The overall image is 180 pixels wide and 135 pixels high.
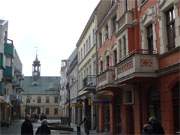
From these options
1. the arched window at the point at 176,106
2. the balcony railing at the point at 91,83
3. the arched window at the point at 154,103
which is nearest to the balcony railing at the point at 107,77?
the arched window at the point at 154,103

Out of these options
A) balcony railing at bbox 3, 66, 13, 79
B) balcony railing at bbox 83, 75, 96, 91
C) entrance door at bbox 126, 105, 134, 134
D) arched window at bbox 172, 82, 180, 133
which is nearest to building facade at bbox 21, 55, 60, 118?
balcony railing at bbox 3, 66, 13, 79

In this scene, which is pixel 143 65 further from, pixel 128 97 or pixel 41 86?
pixel 41 86

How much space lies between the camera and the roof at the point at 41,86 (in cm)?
14200

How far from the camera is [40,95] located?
5571 inches

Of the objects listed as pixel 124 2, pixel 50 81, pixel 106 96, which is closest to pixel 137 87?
pixel 124 2

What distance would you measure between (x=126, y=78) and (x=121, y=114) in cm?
747

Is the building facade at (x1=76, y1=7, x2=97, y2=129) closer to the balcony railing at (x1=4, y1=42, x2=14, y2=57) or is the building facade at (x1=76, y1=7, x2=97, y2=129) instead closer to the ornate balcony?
the balcony railing at (x1=4, y1=42, x2=14, y2=57)

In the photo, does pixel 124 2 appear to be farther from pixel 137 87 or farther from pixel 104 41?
pixel 104 41

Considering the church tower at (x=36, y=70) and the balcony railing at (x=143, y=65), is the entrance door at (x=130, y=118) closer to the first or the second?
the balcony railing at (x=143, y=65)

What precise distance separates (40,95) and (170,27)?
402 ft

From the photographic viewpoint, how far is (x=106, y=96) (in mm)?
34562

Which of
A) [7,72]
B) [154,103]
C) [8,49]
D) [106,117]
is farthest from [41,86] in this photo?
[154,103]

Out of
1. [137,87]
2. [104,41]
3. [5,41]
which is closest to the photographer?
[137,87]

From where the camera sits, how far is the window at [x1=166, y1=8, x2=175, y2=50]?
68.1 ft
